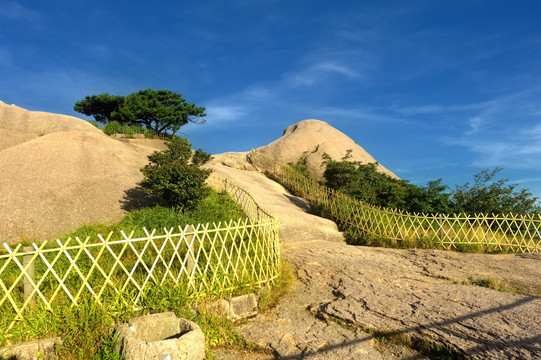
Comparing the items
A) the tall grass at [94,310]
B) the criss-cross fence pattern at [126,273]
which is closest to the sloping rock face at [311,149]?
the criss-cross fence pattern at [126,273]

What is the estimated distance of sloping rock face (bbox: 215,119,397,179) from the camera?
27.1m

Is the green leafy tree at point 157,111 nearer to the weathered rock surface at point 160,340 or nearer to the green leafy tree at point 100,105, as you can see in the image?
the green leafy tree at point 100,105

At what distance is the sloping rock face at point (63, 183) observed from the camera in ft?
37.5

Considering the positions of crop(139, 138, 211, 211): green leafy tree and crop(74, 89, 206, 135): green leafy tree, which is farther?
crop(74, 89, 206, 135): green leafy tree

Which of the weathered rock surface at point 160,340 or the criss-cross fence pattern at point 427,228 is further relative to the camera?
the criss-cross fence pattern at point 427,228

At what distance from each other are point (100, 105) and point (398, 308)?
39.9 meters

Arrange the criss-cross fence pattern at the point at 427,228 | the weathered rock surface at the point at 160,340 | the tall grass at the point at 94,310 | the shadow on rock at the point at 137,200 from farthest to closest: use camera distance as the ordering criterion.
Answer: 1. the shadow on rock at the point at 137,200
2. the criss-cross fence pattern at the point at 427,228
3. the tall grass at the point at 94,310
4. the weathered rock surface at the point at 160,340

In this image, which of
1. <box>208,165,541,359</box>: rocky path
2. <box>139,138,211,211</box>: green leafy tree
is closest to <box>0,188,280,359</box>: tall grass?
<box>208,165,541,359</box>: rocky path

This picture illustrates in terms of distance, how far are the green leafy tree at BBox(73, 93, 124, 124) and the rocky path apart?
34072 millimetres

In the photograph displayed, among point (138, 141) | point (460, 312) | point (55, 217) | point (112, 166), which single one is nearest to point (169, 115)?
point (138, 141)

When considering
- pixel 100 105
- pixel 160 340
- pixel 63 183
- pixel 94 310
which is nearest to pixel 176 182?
pixel 63 183

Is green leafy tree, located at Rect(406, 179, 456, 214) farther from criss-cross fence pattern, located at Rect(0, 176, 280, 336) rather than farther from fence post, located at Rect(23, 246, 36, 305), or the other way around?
fence post, located at Rect(23, 246, 36, 305)

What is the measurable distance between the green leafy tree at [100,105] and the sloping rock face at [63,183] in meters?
20.4

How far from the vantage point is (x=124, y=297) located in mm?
5160
